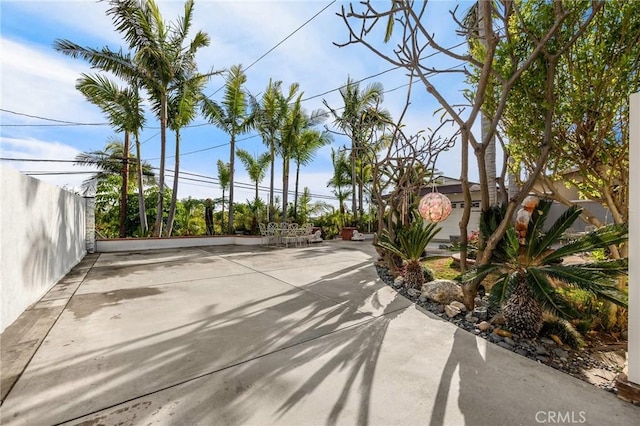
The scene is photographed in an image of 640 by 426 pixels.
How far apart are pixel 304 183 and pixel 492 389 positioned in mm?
15834

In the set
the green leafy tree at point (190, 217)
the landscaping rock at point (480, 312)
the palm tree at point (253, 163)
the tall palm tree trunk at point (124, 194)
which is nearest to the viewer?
the landscaping rock at point (480, 312)

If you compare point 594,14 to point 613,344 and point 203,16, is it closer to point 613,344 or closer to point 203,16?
point 613,344

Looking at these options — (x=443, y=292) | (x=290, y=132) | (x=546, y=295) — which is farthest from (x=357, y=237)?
(x=546, y=295)

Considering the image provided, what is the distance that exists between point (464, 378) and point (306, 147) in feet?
43.6

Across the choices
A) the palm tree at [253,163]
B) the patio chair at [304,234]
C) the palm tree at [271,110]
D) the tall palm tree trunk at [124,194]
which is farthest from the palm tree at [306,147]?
the tall palm tree trunk at [124,194]

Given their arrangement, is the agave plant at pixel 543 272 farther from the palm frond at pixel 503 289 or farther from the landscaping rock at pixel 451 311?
the landscaping rock at pixel 451 311

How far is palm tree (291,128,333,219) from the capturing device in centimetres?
1426

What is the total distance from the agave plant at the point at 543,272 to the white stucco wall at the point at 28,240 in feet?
18.5

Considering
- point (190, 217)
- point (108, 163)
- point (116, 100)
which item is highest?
point (116, 100)

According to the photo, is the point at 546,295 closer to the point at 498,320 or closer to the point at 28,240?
the point at 498,320

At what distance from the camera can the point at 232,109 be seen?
1292 cm

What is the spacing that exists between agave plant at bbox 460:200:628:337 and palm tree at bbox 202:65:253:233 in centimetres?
1186

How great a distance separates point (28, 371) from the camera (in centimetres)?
248

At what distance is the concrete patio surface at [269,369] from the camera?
6.54 ft
